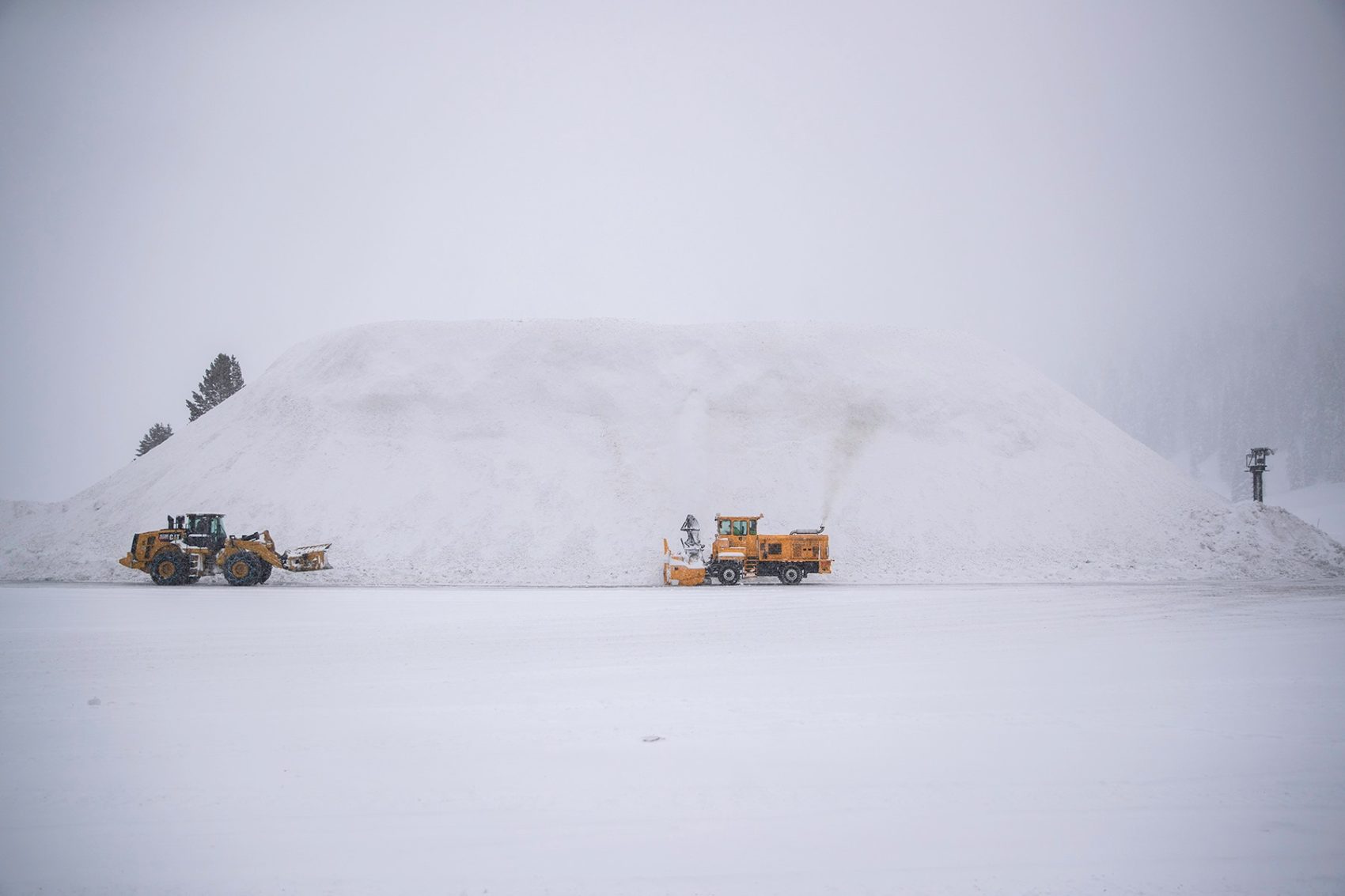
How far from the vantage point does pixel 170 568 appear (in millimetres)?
28484

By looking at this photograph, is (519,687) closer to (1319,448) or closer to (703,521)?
(703,521)

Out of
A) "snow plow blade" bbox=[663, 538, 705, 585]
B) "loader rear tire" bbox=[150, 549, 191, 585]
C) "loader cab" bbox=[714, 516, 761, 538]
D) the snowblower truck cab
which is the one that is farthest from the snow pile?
"loader cab" bbox=[714, 516, 761, 538]

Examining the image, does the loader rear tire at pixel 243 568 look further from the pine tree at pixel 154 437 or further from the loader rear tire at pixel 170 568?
the pine tree at pixel 154 437

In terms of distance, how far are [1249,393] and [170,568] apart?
132685mm

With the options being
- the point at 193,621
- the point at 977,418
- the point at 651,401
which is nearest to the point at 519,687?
the point at 193,621

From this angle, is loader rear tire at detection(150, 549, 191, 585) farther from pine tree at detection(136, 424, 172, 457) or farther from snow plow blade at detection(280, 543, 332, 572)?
pine tree at detection(136, 424, 172, 457)

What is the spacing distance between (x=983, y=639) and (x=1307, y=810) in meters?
8.55

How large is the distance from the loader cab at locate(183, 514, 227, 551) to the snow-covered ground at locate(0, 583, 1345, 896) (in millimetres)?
15552

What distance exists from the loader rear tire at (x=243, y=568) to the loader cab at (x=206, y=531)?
5.96ft

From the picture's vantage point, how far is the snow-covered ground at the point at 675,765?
208 inches

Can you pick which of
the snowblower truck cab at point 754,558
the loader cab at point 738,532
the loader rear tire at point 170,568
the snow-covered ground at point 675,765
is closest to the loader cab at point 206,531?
the loader rear tire at point 170,568

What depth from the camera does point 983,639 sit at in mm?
14625

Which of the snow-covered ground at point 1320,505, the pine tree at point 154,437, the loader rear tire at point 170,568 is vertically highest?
the pine tree at point 154,437

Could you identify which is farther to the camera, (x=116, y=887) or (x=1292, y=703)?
(x=1292, y=703)
